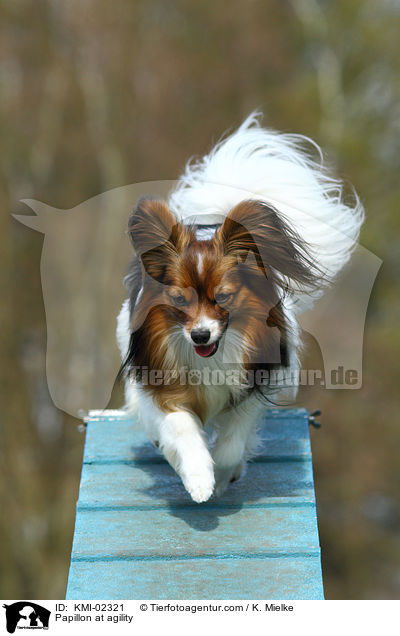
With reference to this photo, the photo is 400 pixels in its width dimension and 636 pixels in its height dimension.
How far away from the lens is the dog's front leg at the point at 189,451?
3.34 m

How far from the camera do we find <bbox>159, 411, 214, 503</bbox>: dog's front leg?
3342mm

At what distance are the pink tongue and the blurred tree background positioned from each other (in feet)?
27.0

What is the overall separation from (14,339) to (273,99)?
190 inches

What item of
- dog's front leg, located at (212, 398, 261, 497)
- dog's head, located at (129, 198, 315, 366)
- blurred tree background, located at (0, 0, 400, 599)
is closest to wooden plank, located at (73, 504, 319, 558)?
dog's front leg, located at (212, 398, 261, 497)

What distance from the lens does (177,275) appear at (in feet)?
10.6

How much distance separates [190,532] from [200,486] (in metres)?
0.29

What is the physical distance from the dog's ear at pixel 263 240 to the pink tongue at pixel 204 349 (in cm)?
35

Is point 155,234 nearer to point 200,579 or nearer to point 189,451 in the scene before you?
point 189,451

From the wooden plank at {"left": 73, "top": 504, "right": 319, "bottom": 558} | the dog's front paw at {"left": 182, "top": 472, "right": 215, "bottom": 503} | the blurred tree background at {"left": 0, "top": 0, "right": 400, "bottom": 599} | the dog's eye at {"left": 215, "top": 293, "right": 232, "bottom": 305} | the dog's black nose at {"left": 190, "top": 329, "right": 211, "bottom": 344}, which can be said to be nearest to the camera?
the dog's black nose at {"left": 190, "top": 329, "right": 211, "bottom": 344}

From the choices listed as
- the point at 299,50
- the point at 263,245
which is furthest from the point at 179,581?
the point at 299,50

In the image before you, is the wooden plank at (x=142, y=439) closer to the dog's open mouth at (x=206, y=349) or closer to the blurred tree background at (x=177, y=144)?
the dog's open mouth at (x=206, y=349)

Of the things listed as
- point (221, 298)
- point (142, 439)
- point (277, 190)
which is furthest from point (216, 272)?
point (142, 439)

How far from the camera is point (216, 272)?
3.20 meters
